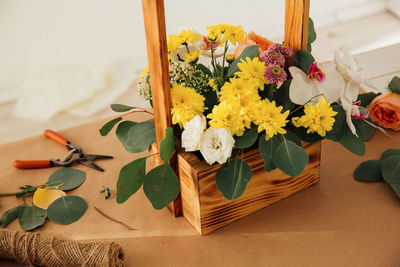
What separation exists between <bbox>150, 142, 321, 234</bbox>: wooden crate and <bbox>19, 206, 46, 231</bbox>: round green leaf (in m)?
0.23

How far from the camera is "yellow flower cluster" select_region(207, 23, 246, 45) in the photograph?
0.85 metres

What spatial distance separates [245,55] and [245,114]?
0.14 m

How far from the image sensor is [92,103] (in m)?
1.40

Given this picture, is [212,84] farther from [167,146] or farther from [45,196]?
[45,196]

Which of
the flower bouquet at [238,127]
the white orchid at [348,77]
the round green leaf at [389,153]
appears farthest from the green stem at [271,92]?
the round green leaf at [389,153]

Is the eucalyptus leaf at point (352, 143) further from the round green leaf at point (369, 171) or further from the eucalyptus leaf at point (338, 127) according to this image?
the round green leaf at point (369, 171)

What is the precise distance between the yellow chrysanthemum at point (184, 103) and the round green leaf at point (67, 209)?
29 cm

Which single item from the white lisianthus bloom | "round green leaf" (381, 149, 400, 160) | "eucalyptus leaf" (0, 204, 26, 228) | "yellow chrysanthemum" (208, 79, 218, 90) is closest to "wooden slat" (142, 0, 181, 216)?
"yellow chrysanthemum" (208, 79, 218, 90)

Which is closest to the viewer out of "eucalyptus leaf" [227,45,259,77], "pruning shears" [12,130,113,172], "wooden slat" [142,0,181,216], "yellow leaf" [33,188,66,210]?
"wooden slat" [142,0,181,216]

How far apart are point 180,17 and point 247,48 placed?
1232 millimetres

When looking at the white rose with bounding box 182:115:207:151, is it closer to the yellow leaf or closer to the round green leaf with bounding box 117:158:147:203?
the round green leaf with bounding box 117:158:147:203

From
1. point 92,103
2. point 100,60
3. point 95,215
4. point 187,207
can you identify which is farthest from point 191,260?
point 100,60

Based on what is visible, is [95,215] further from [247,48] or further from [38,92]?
[38,92]

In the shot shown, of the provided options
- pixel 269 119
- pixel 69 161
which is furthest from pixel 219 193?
pixel 69 161
